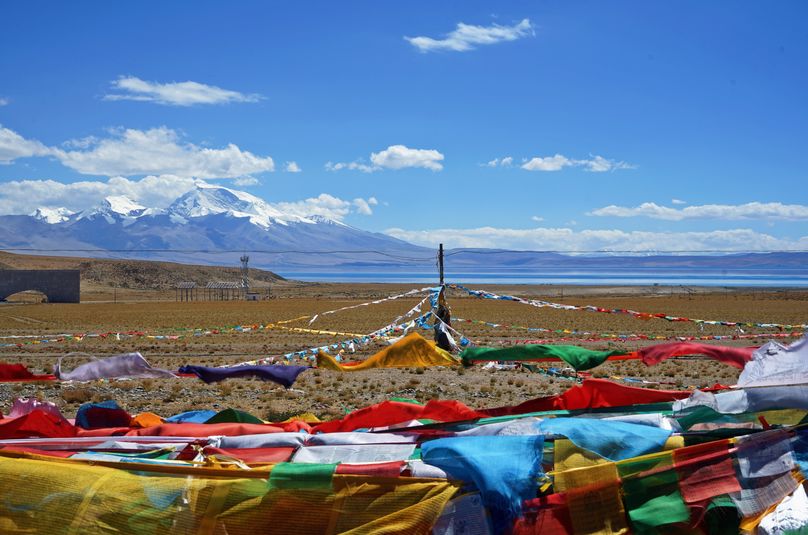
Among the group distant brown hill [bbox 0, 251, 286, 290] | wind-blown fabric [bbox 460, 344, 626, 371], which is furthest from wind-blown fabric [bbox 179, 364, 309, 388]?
distant brown hill [bbox 0, 251, 286, 290]

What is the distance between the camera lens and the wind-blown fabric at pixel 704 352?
26.4 feet

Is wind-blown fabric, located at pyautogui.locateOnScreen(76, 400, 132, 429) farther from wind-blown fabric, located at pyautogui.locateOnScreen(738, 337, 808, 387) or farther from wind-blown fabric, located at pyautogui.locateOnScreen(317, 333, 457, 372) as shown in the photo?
wind-blown fabric, located at pyautogui.locateOnScreen(738, 337, 808, 387)

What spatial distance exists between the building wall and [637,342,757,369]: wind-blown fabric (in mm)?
75661

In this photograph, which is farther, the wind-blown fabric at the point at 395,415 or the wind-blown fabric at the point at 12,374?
the wind-blown fabric at the point at 12,374

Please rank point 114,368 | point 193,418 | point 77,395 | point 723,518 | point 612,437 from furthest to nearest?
1. point 77,395
2. point 114,368
3. point 193,418
4. point 612,437
5. point 723,518

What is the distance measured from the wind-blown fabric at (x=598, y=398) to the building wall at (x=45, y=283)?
76.2 meters

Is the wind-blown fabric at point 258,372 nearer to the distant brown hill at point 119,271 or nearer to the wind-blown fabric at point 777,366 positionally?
the wind-blown fabric at point 777,366

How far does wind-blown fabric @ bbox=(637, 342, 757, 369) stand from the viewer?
316 inches

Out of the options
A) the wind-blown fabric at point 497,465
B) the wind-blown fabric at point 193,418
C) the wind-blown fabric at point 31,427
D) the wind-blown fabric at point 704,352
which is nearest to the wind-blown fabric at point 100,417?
the wind-blown fabric at point 193,418

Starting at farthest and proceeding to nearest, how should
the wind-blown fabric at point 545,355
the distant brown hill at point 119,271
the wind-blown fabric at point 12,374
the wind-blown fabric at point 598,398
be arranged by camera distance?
the distant brown hill at point 119,271
the wind-blown fabric at point 12,374
the wind-blown fabric at point 545,355
the wind-blown fabric at point 598,398

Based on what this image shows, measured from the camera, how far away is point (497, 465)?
4.68m

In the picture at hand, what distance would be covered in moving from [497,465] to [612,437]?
2.94 ft

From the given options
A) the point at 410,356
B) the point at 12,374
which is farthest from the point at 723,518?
the point at 12,374

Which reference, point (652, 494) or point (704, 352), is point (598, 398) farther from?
point (652, 494)
